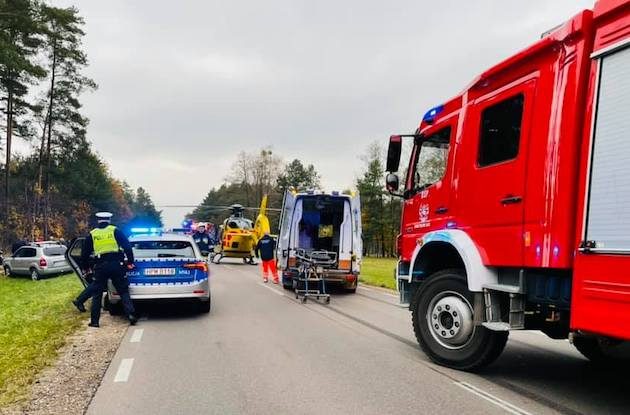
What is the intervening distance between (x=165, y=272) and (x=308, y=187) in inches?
1397

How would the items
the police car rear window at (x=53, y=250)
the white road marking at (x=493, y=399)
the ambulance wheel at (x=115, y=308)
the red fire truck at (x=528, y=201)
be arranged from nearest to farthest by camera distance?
the red fire truck at (x=528, y=201), the white road marking at (x=493, y=399), the ambulance wheel at (x=115, y=308), the police car rear window at (x=53, y=250)

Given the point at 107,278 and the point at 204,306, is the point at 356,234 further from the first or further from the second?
the point at 107,278

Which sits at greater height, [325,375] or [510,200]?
[510,200]

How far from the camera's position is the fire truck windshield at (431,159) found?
21.2 ft

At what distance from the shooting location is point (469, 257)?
560cm

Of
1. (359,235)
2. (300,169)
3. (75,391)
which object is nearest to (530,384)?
(75,391)

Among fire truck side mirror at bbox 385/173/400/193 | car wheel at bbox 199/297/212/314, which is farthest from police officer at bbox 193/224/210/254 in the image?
fire truck side mirror at bbox 385/173/400/193

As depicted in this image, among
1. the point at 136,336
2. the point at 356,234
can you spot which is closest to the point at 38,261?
the point at 356,234

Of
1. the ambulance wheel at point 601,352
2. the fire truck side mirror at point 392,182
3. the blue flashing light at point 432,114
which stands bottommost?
the ambulance wheel at point 601,352

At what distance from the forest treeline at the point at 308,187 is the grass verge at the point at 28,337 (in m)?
32.5

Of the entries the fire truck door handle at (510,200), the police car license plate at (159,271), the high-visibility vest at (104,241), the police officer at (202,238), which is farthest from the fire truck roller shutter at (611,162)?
the police officer at (202,238)

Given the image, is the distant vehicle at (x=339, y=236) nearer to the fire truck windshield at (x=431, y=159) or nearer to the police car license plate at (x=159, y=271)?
the police car license plate at (x=159, y=271)

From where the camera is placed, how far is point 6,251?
124 ft

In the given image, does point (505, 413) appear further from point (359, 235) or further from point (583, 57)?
point (359, 235)
